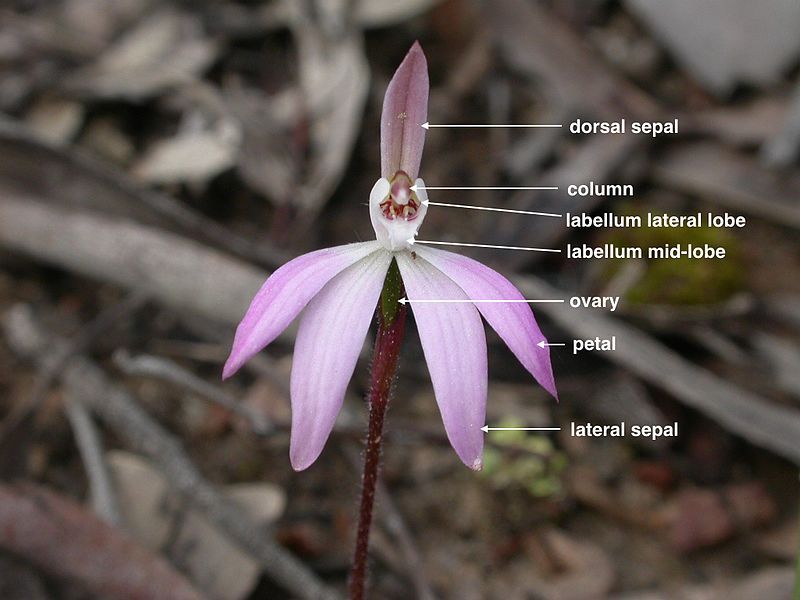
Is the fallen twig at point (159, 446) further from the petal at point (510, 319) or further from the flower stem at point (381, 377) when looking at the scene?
the petal at point (510, 319)

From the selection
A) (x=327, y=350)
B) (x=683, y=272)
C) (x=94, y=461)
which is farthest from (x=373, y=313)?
(x=683, y=272)

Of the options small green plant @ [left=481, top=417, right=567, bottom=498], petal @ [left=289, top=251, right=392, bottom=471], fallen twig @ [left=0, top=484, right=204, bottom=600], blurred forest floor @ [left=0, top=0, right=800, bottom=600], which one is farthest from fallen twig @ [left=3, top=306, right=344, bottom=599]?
petal @ [left=289, top=251, right=392, bottom=471]

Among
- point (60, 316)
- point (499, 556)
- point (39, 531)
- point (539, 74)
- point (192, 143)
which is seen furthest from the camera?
point (539, 74)

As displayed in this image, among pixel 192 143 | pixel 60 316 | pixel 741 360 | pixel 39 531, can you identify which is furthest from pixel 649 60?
pixel 39 531

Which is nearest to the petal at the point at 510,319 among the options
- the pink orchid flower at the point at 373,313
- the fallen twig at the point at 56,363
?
the pink orchid flower at the point at 373,313

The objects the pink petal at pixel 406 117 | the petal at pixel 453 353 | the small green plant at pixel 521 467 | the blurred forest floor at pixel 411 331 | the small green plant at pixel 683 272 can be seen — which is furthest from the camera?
the small green plant at pixel 683 272

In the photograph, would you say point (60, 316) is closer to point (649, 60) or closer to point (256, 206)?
point (256, 206)

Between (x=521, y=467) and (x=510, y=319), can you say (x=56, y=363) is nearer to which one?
(x=521, y=467)
